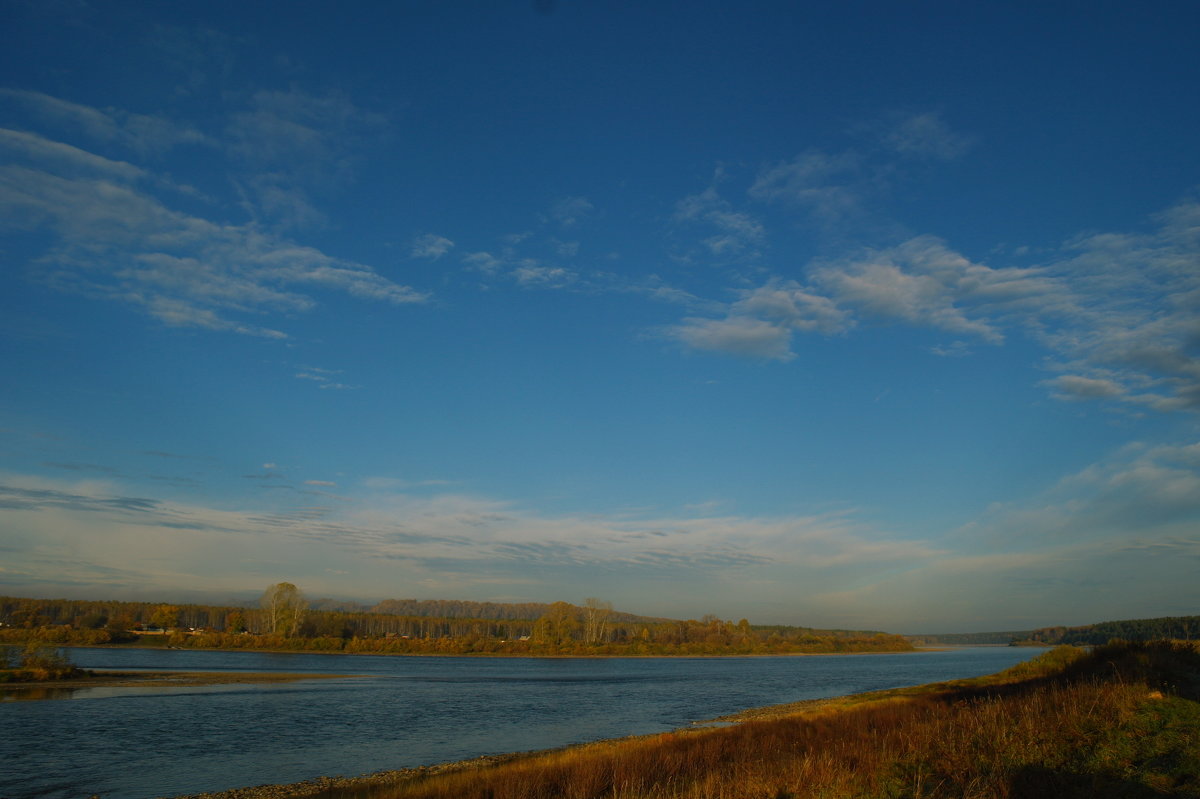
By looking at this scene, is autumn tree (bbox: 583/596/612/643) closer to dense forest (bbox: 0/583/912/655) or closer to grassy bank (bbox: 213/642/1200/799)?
dense forest (bbox: 0/583/912/655)

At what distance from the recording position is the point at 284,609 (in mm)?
130375

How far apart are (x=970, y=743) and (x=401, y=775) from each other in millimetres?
16853

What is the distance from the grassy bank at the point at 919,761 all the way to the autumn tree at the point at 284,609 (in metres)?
120

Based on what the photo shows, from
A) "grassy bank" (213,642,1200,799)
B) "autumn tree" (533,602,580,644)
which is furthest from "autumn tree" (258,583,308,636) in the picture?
"grassy bank" (213,642,1200,799)

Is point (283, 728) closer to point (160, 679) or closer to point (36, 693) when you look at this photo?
point (36, 693)

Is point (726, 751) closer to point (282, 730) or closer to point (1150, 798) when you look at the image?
point (1150, 798)

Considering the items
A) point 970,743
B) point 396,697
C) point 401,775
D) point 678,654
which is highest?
point 970,743

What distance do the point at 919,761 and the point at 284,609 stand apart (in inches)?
5415

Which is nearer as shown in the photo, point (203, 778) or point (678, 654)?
point (203, 778)

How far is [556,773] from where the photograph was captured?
18.6 metres

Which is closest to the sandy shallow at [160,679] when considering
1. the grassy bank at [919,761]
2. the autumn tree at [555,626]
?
the grassy bank at [919,761]

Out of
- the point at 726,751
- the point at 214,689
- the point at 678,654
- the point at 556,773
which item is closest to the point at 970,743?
the point at 726,751

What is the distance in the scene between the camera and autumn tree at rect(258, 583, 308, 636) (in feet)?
420

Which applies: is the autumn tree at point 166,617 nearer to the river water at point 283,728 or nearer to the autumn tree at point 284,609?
the autumn tree at point 284,609
